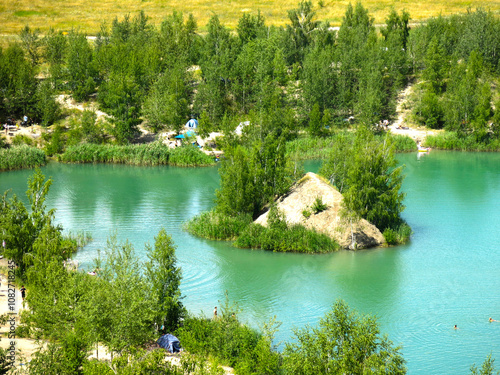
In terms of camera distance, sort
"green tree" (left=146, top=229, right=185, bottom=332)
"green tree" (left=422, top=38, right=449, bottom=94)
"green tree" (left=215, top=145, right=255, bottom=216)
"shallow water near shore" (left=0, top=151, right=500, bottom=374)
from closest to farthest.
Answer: "green tree" (left=146, top=229, right=185, bottom=332), "shallow water near shore" (left=0, top=151, right=500, bottom=374), "green tree" (left=215, top=145, right=255, bottom=216), "green tree" (left=422, top=38, right=449, bottom=94)

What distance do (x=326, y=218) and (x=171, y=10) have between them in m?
109

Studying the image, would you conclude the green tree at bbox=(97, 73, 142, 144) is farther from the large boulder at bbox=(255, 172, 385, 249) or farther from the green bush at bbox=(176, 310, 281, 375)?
the green bush at bbox=(176, 310, 281, 375)

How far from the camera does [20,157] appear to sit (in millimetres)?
80875

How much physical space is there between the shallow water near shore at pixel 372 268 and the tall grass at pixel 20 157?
7.45 metres

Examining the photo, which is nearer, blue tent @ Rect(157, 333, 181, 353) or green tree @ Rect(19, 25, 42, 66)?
blue tent @ Rect(157, 333, 181, 353)

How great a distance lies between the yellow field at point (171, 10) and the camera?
453 ft

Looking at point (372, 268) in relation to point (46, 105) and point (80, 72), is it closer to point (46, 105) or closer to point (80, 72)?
point (46, 105)

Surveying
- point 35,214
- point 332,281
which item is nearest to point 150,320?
point 35,214

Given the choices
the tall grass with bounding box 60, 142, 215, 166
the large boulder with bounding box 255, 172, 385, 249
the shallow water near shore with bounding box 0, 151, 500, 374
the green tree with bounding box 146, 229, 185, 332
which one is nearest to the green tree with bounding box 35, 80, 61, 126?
the tall grass with bounding box 60, 142, 215, 166

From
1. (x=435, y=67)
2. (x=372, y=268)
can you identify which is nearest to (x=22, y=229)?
(x=372, y=268)

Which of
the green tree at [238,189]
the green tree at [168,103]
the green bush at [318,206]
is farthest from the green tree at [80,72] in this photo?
the green bush at [318,206]

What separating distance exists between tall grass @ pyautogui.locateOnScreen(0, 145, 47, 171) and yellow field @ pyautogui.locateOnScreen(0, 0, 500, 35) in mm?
58782

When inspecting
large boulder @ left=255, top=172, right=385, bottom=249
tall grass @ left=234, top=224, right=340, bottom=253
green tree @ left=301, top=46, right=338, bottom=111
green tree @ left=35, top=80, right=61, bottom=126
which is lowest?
tall grass @ left=234, top=224, right=340, bottom=253

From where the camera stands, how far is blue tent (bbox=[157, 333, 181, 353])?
32.2m
